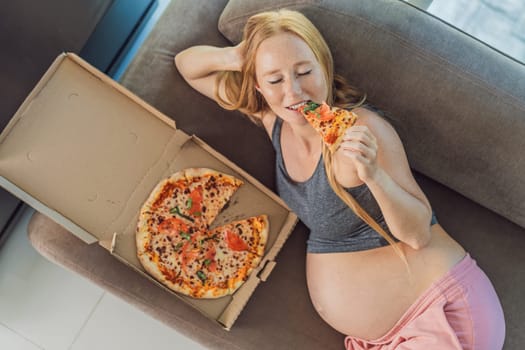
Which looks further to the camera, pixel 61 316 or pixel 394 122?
pixel 61 316

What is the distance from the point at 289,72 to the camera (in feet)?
3.85

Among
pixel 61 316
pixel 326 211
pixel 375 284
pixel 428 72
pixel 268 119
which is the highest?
pixel 428 72

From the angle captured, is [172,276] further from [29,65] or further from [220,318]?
[29,65]

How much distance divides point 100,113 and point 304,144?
0.59 meters

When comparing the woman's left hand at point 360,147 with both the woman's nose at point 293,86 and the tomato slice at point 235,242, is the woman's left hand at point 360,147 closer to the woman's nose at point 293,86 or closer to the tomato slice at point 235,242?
the woman's nose at point 293,86

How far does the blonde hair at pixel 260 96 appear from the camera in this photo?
1225 mm

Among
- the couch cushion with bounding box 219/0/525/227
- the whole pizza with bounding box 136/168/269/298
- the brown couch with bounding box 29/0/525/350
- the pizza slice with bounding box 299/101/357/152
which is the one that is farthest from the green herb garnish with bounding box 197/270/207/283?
the couch cushion with bounding box 219/0/525/227

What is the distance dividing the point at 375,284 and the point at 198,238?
550mm

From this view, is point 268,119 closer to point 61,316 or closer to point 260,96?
point 260,96

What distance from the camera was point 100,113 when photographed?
140cm

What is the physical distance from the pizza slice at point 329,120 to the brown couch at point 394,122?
1.07 ft

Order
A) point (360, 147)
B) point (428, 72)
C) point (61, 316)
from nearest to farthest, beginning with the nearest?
point (360, 147), point (428, 72), point (61, 316)

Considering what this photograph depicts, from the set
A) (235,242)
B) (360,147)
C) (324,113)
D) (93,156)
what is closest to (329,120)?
(324,113)

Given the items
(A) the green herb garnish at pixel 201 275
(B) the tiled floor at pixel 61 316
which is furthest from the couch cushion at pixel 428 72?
(B) the tiled floor at pixel 61 316
